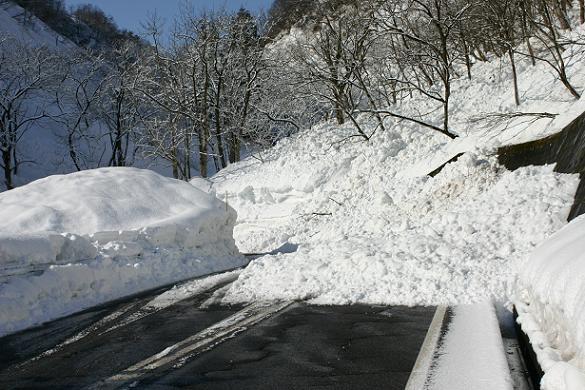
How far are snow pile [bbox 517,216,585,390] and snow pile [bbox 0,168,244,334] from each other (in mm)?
6269

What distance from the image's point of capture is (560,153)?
34.0ft

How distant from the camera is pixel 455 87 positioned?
21.7m

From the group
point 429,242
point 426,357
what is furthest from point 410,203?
point 426,357

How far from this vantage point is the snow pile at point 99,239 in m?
7.74

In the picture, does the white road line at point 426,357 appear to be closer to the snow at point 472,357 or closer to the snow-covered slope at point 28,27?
the snow at point 472,357

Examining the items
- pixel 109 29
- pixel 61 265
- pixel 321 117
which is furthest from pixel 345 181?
pixel 109 29

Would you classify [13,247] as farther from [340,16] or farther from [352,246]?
[340,16]

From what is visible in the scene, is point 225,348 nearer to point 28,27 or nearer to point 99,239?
point 99,239

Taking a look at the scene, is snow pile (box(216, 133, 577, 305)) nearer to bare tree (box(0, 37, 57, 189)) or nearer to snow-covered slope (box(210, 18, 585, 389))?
snow-covered slope (box(210, 18, 585, 389))

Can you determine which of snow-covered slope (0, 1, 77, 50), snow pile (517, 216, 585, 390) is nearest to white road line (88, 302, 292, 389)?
snow pile (517, 216, 585, 390)

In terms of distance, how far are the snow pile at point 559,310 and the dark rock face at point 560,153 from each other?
3.97 metres

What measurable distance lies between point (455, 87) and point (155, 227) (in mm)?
15456

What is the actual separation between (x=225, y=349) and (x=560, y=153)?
27.8 feet

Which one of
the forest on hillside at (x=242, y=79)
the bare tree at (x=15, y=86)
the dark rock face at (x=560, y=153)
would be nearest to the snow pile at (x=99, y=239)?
the dark rock face at (x=560, y=153)
